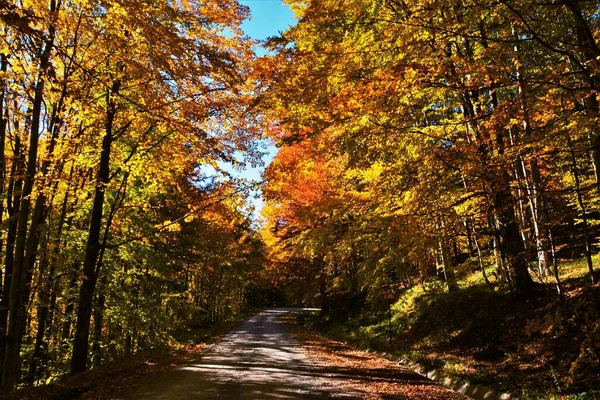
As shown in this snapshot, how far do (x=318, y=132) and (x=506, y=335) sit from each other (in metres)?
6.73

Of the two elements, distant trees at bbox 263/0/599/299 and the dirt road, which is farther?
the dirt road

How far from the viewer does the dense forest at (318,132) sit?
554cm

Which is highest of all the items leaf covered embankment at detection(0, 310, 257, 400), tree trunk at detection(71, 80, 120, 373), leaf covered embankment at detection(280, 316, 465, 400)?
tree trunk at detection(71, 80, 120, 373)

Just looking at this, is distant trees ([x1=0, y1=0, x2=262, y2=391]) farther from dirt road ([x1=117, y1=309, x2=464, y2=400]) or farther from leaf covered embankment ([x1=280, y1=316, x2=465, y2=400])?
leaf covered embankment ([x1=280, y1=316, x2=465, y2=400])

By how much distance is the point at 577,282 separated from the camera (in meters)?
9.43

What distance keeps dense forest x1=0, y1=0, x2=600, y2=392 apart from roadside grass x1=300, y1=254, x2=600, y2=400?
0.55ft

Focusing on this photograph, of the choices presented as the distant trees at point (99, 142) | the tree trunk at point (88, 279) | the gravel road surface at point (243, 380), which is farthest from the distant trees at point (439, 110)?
the tree trunk at point (88, 279)

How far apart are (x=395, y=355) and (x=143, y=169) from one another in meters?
9.66

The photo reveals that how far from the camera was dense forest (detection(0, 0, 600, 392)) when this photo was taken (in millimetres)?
5535

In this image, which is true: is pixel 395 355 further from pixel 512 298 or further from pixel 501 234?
pixel 501 234

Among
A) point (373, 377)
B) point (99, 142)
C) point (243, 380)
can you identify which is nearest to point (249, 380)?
point (243, 380)

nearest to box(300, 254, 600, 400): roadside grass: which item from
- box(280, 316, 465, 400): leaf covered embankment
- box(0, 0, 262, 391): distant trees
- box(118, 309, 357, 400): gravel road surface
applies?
box(280, 316, 465, 400): leaf covered embankment

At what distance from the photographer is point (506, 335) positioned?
29.4 ft

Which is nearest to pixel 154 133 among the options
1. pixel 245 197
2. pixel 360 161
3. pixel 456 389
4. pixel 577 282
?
pixel 245 197
